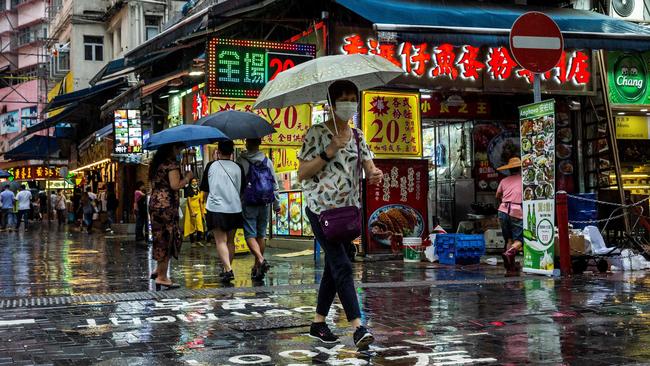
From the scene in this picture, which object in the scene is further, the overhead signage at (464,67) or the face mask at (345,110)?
the overhead signage at (464,67)

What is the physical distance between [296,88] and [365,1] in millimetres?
7037

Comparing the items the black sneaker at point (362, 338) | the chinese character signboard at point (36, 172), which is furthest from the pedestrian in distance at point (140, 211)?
the chinese character signboard at point (36, 172)

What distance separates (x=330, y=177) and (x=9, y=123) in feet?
210

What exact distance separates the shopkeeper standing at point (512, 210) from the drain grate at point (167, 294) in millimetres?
1469

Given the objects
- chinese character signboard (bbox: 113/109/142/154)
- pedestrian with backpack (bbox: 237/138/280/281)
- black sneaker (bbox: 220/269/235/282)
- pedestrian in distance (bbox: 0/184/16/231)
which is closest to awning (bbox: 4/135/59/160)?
pedestrian in distance (bbox: 0/184/16/231)

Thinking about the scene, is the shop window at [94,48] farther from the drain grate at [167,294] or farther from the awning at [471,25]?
the drain grate at [167,294]

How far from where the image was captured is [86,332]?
5.98 m

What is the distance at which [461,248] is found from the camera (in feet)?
39.1

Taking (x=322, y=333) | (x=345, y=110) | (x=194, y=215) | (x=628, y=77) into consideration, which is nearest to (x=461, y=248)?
(x=628, y=77)

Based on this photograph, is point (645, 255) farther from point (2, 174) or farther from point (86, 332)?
point (2, 174)

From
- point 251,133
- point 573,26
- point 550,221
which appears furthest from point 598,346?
point 573,26

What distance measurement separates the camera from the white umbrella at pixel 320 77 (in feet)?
18.4

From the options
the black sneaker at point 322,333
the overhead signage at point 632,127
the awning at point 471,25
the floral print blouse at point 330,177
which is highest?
the awning at point 471,25

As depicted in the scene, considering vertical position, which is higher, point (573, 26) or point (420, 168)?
point (573, 26)
